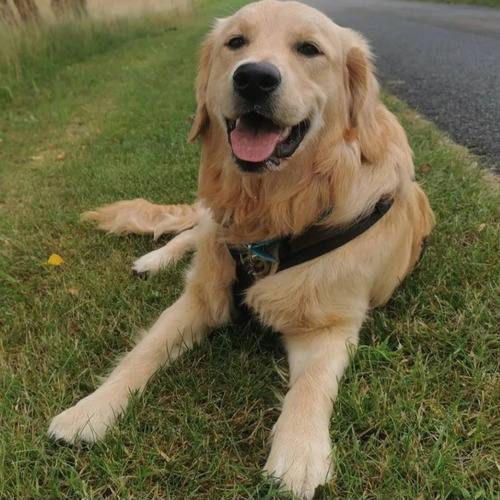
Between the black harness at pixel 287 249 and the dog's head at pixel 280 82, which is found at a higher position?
the dog's head at pixel 280 82

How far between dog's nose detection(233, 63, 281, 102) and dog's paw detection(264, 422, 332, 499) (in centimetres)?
126

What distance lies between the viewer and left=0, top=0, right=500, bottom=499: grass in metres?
1.57

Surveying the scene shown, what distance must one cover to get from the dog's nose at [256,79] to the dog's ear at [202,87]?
0.50 meters

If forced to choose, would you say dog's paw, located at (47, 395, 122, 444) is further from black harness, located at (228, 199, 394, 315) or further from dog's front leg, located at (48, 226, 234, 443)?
black harness, located at (228, 199, 394, 315)

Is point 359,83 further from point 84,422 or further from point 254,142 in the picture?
point 84,422

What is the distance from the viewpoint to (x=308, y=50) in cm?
219

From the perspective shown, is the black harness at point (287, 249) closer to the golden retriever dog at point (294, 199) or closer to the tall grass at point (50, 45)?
the golden retriever dog at point (294, 199)

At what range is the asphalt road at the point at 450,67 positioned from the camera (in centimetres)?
490

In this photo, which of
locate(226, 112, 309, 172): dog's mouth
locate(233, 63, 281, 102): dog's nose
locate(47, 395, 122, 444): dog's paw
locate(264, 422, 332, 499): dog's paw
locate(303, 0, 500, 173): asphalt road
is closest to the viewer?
locate(264, 422, 332, 499): dog's paw

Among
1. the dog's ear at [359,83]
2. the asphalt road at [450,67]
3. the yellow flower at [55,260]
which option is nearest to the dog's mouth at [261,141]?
the dog's ear at [359,83]

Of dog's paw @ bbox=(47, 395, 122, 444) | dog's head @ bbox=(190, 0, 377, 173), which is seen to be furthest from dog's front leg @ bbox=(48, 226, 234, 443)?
dog's head @ bbox=(190, 0, 377, 173)

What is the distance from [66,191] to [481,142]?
3.66m

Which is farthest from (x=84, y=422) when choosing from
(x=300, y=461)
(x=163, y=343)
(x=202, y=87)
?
(x=202, y=87)

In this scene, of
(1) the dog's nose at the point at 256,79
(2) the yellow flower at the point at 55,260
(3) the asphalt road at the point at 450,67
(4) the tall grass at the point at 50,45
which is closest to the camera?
(1) the dog's nose at the point at 256,79
